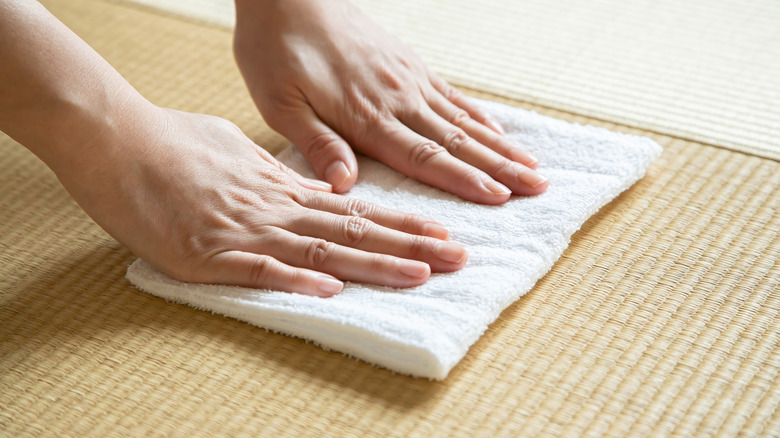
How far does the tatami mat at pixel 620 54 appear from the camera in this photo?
1.39m

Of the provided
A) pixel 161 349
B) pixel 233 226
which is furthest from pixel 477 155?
pixel 161 349

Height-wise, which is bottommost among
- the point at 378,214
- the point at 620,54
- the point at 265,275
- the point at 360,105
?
the point at 265,275

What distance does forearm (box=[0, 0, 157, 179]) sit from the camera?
0.99m

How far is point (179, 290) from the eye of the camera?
3.36 feet

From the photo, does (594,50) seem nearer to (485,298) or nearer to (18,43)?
(485,298)

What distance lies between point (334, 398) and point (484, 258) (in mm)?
257

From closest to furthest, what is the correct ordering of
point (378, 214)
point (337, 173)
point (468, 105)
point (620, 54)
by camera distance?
point (378, 214) → point (337, 173) → point (468, 105) → point (620, 54)

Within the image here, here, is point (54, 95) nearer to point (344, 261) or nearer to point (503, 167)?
point (344, 261)

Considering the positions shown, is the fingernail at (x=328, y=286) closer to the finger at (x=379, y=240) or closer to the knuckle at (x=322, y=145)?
the finger at (x=379, y=240)

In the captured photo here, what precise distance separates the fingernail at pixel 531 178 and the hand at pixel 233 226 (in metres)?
0.16

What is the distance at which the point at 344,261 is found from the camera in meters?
1.00

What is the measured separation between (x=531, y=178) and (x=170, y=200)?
1.58 feet

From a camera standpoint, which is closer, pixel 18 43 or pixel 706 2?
pixel 18 43

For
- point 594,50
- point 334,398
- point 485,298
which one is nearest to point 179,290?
point 334,398
